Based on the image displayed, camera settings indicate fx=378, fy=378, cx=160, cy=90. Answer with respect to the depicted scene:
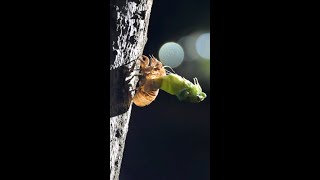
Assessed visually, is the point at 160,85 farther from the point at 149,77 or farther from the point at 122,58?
the point at 122,58

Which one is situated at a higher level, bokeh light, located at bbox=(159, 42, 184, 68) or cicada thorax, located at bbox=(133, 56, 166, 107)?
bokeh light, located at bbox=(159, 42, 184, 68)

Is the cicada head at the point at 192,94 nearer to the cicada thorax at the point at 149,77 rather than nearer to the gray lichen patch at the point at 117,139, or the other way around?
the cicada thorax at the point at 149,77

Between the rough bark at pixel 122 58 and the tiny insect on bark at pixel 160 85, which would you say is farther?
the tiny insect on bark at pixel 160 85

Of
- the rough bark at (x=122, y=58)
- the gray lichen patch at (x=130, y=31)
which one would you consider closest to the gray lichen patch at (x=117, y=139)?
the rough bark at (x=122, y=58)

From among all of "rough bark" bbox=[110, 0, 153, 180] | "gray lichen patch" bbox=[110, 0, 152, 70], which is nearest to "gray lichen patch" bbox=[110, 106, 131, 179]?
"rough bark" bbox=[110, 0, 153, 180]

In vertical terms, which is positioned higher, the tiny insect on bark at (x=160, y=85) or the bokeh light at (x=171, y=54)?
the bokeh light at (x=171, y=54)

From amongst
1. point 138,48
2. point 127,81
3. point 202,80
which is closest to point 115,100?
point 127,81

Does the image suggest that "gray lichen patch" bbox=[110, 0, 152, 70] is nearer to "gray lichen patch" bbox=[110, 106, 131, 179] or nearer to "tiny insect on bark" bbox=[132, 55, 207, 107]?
"tiny insect on bark" bbox=[132, 55, 207, 107]

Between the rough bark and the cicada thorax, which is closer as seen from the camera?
the rough bark
